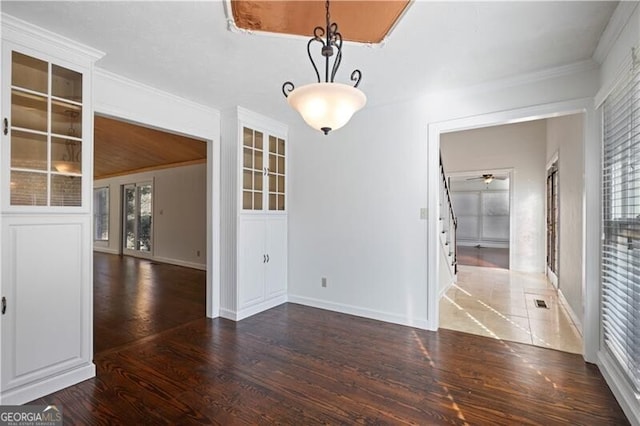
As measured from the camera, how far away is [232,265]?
3.52m

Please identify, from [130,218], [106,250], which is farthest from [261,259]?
[106,250]

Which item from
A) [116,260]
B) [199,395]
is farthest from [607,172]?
[116,260]

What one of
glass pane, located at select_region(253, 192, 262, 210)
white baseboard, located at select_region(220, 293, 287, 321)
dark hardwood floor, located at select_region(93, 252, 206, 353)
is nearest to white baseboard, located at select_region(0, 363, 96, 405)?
dark hardwood floor, located at select_region(93, 252, 206, 353)

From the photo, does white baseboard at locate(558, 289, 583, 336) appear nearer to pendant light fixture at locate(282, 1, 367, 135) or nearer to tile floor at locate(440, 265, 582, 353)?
tile floor at locate(440, 265, 582, 353)

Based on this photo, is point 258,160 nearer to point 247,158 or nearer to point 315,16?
point 247,158

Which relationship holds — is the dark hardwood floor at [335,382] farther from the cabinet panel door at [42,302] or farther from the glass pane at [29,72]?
the glass pane at [29,72]

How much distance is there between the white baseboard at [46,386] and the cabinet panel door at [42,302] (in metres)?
0.04

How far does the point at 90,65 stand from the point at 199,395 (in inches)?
97.8

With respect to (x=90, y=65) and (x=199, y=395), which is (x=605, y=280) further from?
(x=90, y=65)

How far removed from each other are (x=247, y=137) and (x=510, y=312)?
377 centimetres

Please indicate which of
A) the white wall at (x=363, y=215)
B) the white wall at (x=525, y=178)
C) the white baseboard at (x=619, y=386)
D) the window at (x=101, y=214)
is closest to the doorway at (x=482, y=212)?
the white wall at (x=525, y=178)

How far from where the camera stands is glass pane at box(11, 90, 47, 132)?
197 centimetres

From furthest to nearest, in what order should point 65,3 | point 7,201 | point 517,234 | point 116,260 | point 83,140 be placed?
point 116,260 → point 517,234 → point 83,140 → point 7,201 → point 65,3

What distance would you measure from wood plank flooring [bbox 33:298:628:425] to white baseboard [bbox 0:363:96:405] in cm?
6
